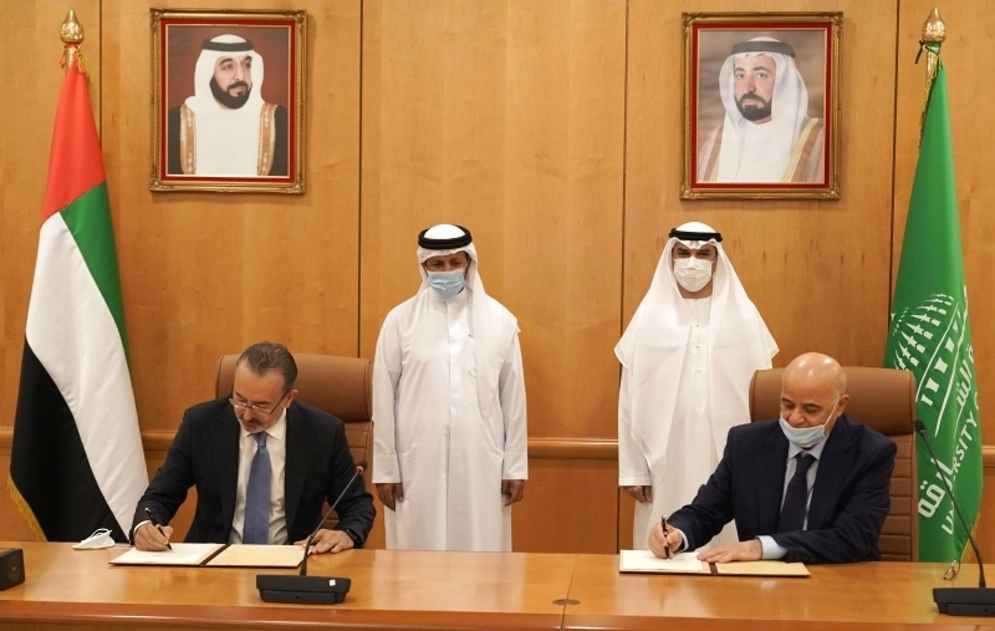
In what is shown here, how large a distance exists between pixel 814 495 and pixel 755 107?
2.12 metres

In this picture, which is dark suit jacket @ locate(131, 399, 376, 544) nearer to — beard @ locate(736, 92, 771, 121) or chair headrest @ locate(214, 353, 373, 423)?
chair headrest @ locate(214, 353, 373, 423)

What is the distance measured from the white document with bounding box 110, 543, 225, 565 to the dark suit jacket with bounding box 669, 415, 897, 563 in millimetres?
1191

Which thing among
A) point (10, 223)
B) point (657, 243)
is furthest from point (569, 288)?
point (10, 223)

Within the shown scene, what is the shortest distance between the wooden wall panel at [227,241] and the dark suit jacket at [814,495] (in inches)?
84.4

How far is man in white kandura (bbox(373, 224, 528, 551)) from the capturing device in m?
4.57

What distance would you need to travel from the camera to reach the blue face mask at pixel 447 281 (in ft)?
14.9

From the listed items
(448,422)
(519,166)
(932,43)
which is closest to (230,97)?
(519,166)

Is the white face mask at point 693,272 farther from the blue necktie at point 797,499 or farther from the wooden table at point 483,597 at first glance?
the wooden table at point 483,597

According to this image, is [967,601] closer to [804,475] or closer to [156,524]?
[804,475]

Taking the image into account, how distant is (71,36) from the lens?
16.1 ft

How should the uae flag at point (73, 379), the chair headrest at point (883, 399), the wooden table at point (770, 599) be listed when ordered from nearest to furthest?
the wooden table at point (770, 599)
the chair headrest at point (883, 399)
the uae flag at point (73, 379)

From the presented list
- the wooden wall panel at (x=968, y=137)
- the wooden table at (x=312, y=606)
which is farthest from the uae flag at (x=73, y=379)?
the wooden wall panel at (x=968, y=137)

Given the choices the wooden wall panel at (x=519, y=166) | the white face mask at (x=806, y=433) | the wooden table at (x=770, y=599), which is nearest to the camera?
the wooden table at (x=770, y=599)

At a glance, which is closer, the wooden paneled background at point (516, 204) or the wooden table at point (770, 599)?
the wooden table at point (770, 599)
